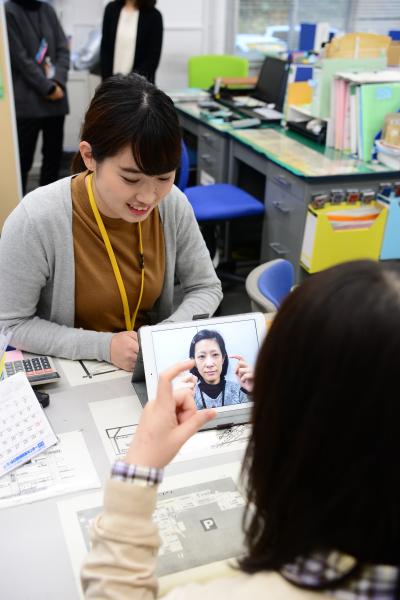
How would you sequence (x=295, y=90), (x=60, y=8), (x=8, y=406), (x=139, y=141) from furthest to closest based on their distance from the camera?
1. (x=60, y=8)
2. (x=295, y=90)
3. (x=139, y=141)
4. (x=8, y=406)

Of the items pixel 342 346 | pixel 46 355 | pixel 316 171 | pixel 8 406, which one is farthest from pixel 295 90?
pixel 342 346

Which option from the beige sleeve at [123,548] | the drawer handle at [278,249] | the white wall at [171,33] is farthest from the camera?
the white wall at [171,33]

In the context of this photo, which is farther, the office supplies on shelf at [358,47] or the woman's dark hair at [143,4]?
the woman's dark hair at [143,4]

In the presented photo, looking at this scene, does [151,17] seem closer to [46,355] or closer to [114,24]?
[114,24]

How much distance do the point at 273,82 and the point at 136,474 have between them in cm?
353

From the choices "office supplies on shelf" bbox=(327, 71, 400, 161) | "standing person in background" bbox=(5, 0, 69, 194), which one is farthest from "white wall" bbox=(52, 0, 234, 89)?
"office supplies on shelf" bbox=(327, 71, 400, 161)

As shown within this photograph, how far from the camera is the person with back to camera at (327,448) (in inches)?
20.2

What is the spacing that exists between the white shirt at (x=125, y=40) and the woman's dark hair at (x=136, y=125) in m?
2.79

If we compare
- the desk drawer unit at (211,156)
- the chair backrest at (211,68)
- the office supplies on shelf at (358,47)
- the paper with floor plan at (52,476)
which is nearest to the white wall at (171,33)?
the chair backrest at (211,68)

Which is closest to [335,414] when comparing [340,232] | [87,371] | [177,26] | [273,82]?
[87,371]

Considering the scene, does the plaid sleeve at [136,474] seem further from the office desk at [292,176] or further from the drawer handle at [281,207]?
the drawer handle at [281,207]

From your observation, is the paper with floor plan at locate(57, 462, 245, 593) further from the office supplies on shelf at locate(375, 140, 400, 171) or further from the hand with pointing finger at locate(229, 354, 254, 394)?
the office supplies on shelf at locate(375, 140, 400, 171)

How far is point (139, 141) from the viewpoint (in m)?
1.24

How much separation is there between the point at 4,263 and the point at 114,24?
9.87 feet
